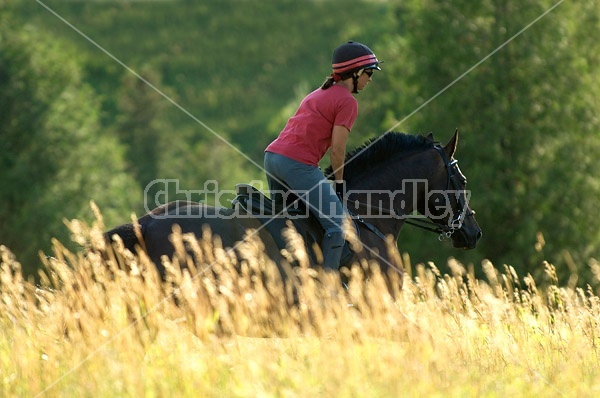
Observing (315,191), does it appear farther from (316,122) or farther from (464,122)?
(464,122)

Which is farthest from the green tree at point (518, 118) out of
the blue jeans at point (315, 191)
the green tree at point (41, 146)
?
the green tree at point (41, 146)

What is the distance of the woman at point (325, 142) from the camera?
752cm

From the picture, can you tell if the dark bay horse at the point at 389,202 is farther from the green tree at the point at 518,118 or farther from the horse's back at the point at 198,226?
the green tree at the point at 518,118

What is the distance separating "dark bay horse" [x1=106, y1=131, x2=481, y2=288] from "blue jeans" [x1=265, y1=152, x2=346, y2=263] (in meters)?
0.37

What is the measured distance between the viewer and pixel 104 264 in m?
6.93

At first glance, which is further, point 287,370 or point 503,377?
point 503,377

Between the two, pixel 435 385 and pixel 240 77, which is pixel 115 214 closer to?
pixel 435 385

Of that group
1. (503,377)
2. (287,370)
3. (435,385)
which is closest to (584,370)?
(503,377)

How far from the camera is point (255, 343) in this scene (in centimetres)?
646

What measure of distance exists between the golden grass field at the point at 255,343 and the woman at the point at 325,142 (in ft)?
2.20

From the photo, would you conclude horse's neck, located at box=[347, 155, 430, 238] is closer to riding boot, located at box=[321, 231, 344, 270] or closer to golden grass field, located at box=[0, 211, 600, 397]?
riding boot, located at box=[321, 231, 344, 270]

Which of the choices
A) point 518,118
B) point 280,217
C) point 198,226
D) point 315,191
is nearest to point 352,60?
point 315,191

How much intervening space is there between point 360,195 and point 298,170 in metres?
0.89

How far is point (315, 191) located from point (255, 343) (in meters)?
1.72
